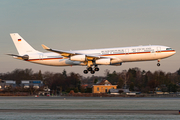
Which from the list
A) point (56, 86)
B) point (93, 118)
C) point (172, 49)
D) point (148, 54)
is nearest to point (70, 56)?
point (148, 54)

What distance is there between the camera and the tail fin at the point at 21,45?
Answer: 233 feet

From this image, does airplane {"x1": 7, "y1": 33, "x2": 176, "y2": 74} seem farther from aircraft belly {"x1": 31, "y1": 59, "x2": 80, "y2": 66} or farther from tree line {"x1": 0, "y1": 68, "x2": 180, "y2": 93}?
tree line {"x1": 0, "y1": 68, "x2": 180, "y2": 93}

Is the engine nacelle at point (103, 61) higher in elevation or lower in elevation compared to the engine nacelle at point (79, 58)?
lower

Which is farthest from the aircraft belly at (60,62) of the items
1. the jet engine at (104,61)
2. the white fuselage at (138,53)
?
the white fuselage at (138,53)

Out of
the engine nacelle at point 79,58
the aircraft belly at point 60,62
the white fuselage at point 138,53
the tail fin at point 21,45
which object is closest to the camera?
the white fuselage at point 138,53

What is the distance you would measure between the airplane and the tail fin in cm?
94

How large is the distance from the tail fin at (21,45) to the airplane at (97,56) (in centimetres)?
94

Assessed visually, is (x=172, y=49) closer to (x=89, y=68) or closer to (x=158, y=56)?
(x=158, y=56)

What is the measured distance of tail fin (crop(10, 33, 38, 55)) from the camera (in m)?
71.0

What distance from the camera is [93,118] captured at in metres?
36.1

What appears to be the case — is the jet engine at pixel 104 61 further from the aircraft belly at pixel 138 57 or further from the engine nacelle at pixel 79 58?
the engine nacelle at pixel 79 58

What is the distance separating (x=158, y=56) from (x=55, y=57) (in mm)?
23886

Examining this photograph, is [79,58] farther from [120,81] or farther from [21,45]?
[120,81]

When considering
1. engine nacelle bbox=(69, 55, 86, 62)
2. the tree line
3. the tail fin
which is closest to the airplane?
engine nacelle bbox=(69, 55, 86, 62)
